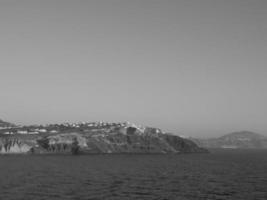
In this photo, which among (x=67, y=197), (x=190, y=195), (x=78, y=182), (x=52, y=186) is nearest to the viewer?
(x=67, y=197)

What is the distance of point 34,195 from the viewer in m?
71.9

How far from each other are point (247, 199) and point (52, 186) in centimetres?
4226

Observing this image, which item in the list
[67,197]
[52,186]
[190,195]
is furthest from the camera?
[52,186]

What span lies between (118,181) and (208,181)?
77.5 feet

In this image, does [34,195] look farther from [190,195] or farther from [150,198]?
[190,195]

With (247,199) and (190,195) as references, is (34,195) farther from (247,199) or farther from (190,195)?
(247,199)

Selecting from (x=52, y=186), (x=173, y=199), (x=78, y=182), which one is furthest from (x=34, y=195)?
(x=173, y=199)

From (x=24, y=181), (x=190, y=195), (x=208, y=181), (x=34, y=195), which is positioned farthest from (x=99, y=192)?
(x=208, y=181)

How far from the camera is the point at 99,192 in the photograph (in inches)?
2982

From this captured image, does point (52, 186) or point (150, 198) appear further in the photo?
point (52, 186)

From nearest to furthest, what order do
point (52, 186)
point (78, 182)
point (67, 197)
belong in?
point (67, 197) → point (52, 186) → point (78, 182)

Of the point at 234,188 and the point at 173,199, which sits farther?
the point at 234,188

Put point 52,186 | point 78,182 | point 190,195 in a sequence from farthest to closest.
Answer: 1. point 78,182
2. point 52,186
3. point 190,195

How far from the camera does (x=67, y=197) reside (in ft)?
229
